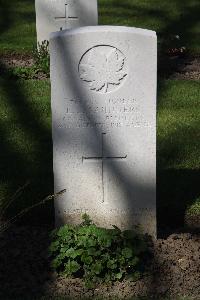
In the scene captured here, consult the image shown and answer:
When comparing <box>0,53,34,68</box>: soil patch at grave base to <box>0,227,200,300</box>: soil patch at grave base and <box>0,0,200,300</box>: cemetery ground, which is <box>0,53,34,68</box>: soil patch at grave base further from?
<box>0,227,200,300</box>: soil patch at grave base

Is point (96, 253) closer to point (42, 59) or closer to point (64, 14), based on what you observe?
point (42, 59)

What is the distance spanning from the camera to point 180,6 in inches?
539

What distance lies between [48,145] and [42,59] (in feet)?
8.37

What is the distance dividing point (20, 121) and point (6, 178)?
5.36ft

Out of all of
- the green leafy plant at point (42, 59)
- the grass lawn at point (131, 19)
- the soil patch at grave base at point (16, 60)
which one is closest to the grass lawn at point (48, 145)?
the green leafy plant at point (42, 59)

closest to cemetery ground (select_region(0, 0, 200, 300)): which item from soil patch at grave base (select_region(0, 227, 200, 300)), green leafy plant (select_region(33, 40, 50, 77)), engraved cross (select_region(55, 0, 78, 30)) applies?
soil patch at grave base (select_region(0, 227, 200, 300))

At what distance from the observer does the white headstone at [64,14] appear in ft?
31.4

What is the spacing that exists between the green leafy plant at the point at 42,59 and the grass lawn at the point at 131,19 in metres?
0.99

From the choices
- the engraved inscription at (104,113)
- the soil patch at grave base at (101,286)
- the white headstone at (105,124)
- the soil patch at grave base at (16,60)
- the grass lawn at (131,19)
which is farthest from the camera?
the grass lawn at (131,19)

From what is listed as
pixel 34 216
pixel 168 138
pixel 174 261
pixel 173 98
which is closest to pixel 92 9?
pixel 173 98

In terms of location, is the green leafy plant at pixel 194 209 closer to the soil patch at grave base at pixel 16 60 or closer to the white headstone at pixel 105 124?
the white headstone at pixel 105 124

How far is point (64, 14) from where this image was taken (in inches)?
389

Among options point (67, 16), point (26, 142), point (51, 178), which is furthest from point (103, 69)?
point (67, 16)

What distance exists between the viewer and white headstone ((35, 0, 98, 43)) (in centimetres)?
959
